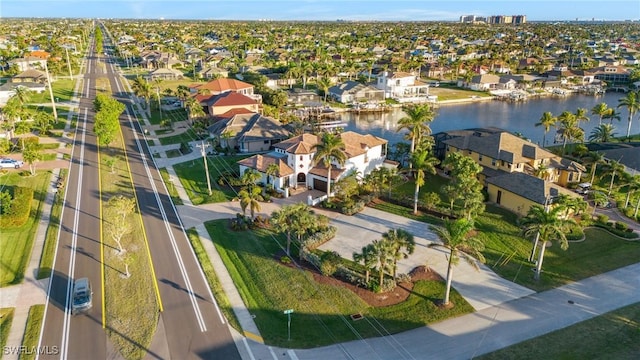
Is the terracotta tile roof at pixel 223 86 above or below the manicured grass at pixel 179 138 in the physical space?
above

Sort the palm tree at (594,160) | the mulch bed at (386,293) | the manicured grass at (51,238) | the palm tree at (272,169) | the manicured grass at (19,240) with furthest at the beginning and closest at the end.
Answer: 1. the palm tree at (594,160)
2. the palm tree at (272,169)
3. the manicured grass at (51,238)
4. the manicured grass at (19,240)
5. the mulch bed at (386,293)

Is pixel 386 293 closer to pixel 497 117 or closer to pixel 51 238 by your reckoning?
pixel 51 238

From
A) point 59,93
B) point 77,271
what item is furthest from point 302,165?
point 59,93

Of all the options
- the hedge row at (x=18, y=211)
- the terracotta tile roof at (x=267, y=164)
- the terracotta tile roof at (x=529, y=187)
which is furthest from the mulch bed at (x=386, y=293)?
the hedge row at (x=18, y=211)

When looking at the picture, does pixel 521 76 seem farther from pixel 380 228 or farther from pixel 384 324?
pixel 384 324

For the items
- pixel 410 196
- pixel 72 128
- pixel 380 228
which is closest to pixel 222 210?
pixel 380 228

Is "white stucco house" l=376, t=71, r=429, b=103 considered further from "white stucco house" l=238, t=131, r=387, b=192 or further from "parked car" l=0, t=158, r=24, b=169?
"parked car" l=0, t=158, r=24, b=169

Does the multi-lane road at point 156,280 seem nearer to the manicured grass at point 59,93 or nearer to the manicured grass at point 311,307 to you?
the manicured grass at point 311,307
